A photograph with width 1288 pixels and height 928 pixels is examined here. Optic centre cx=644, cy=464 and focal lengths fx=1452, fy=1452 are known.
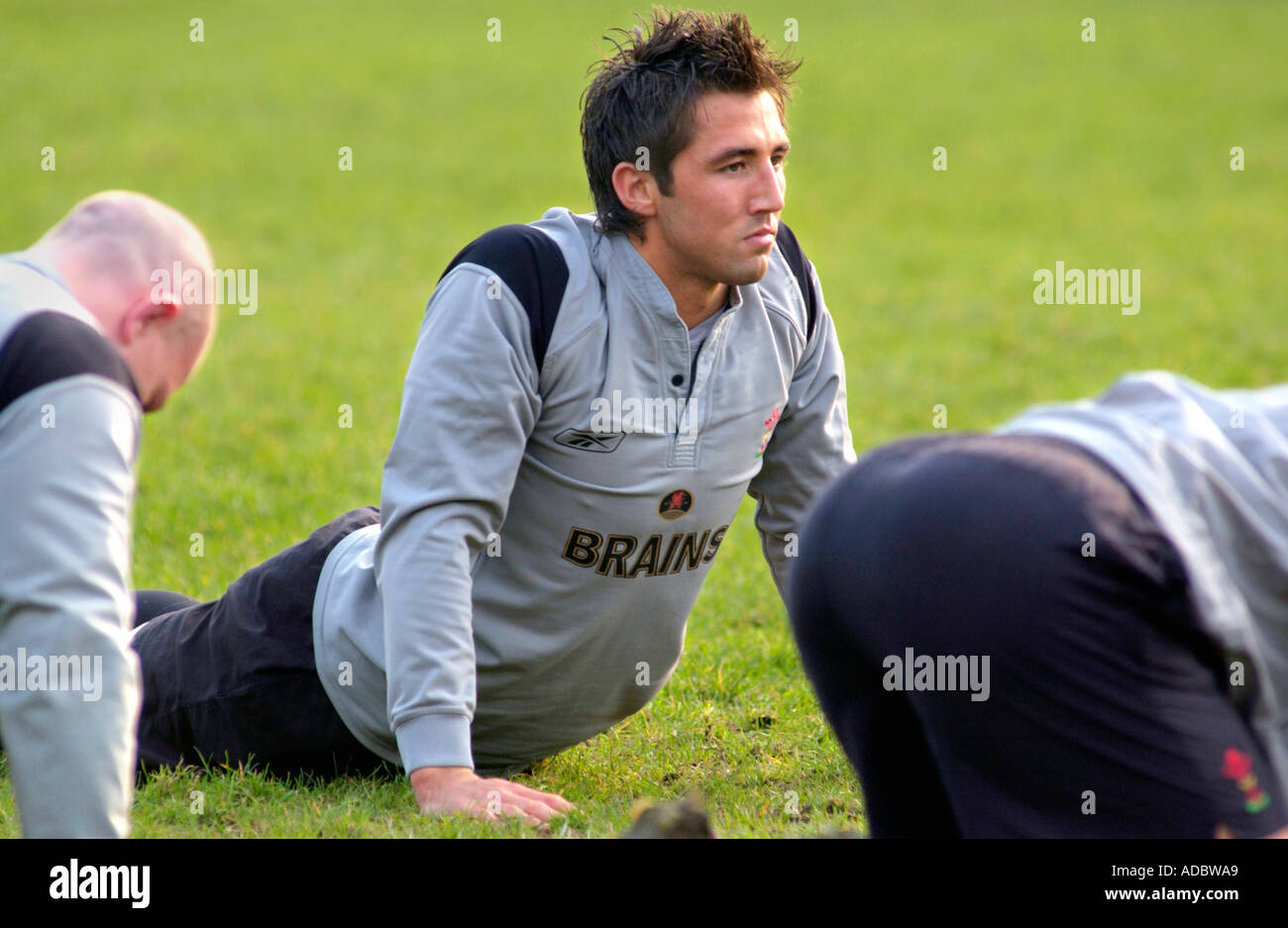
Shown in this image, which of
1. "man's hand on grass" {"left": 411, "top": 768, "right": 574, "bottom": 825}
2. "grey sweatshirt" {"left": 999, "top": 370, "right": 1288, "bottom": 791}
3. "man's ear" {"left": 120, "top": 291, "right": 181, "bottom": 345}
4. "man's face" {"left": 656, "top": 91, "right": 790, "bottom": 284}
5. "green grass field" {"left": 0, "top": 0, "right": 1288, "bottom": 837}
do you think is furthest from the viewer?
"green grass field" {"left": 0, "top": 0, "right": 1288, "bottom": 837}

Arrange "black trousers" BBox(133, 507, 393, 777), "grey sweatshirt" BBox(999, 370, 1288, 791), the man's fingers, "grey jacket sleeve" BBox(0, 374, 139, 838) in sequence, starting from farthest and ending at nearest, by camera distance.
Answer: "black trousers" BBox(133, 507, 393, 777), the man's fingers, "grey jacket sleeve" BBox(0, 374, 139, 838), "grey sweatshirt" BBox(999, 370, 1288, 791)

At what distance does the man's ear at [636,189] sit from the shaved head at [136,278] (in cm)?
126

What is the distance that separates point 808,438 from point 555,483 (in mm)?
798

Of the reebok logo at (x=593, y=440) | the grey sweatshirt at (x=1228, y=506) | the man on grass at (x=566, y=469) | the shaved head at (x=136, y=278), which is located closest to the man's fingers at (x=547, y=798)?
the man on grass at (x=566, y=469)

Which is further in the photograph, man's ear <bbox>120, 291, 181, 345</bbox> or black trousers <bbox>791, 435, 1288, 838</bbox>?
man's ear <bbox>120, 291, 181, 345</bbox>

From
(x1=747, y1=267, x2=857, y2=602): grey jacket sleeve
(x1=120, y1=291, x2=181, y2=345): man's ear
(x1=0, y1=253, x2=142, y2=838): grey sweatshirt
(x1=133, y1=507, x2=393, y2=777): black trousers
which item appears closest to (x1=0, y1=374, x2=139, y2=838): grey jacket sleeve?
(x1=0, y1=253, x2=142, y2=838): grey sweatshirt

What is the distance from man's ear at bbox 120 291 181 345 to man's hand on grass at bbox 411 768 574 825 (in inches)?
47.1

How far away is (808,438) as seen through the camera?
160 inches

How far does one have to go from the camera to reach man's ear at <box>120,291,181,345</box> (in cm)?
275

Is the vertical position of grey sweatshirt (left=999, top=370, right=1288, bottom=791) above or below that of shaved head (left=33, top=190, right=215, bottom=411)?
below

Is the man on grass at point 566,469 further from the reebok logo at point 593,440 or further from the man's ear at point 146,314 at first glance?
the man's ear at point 146,314

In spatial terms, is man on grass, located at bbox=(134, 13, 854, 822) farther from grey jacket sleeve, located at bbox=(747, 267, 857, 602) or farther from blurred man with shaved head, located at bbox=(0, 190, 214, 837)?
blurred man with shaved head, located at bbox=(0, 190, 214, 837)

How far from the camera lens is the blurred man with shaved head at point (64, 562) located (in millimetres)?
2389

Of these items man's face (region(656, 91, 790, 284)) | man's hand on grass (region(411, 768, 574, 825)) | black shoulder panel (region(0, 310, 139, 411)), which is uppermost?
man's face (region(656, 91, 790, 284))
